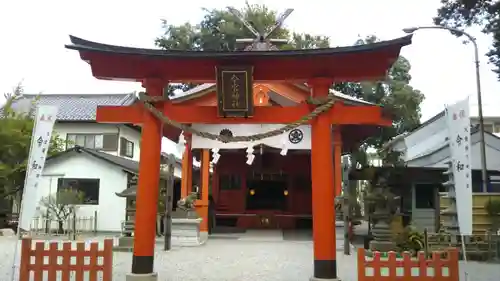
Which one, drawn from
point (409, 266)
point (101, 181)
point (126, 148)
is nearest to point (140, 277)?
point (409, 266)

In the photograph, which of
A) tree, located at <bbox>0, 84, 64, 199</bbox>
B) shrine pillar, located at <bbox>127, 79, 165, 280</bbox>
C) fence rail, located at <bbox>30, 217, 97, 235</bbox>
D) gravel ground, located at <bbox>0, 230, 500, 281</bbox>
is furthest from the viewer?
fence rail, located at <bbox>30, 217, 97, 235</bbox>

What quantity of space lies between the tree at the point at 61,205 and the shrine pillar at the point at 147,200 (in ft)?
46.8

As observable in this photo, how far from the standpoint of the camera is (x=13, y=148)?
20.8 metres

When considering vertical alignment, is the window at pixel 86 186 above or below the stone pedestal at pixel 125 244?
above

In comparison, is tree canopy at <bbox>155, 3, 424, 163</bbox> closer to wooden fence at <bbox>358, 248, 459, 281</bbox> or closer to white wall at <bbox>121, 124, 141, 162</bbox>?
white wall at <bbox>121, 124, 141, 162</bbox>

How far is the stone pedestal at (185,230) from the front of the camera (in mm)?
17344

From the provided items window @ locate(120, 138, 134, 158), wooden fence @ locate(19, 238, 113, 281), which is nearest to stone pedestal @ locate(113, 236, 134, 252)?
wooden fence @ locate(19, 238, 113, 281)

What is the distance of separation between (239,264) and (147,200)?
3951 mm

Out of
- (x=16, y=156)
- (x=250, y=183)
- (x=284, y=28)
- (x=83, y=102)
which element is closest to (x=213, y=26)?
(x=284, y=28)

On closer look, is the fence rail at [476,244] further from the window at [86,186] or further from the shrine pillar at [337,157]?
the window at [86,186]

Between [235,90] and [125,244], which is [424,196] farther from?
[235,90]

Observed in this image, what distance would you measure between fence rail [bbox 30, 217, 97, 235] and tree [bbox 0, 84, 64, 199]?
6.33 feet

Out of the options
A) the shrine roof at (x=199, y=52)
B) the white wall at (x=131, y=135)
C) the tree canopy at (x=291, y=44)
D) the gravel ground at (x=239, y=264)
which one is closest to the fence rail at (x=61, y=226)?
the gravel ground at (x=239, y=264)

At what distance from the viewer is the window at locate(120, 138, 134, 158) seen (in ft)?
101
